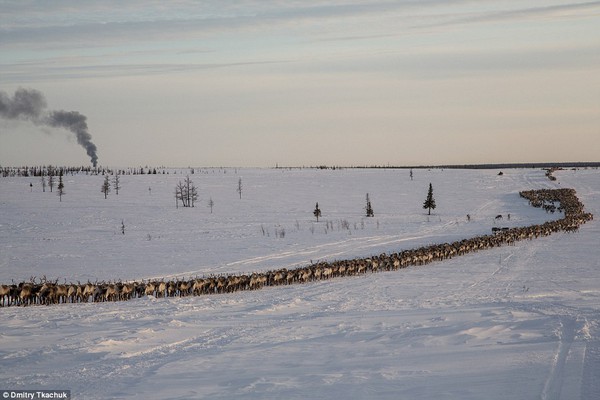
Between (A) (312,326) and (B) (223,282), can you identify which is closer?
(A) (312,326)

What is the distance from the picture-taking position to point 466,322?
50.3 ft

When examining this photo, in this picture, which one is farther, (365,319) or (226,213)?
(226,213)

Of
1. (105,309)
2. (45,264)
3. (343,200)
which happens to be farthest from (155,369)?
(343,200)

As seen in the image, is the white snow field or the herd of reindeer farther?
the herd of reindeer

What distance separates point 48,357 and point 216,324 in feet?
15.6

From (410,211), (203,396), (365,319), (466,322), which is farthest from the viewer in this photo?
(410,211)

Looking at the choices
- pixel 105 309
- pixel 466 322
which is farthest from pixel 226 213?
pixel 466 322

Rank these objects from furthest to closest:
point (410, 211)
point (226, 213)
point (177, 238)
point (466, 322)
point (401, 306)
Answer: point (410, 211), point (226, 213), point (177, 238), point (401, 306), point (466, 322)

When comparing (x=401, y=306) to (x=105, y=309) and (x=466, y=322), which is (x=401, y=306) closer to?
(x=466, y=322)

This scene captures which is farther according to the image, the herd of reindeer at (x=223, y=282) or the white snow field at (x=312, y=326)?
the herd of reindeer at (x=223, y=282)

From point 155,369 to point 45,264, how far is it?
82.1ft

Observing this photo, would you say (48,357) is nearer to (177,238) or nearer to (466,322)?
(466,322)

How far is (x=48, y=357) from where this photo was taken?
497 inches

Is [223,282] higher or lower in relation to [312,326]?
lower
